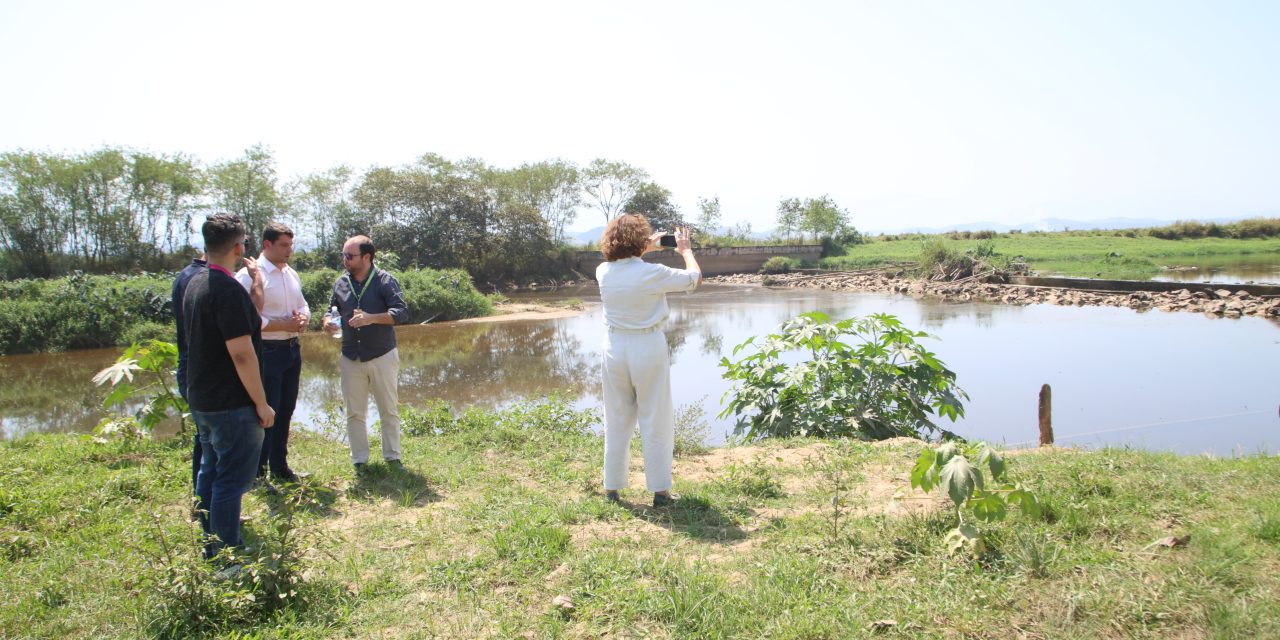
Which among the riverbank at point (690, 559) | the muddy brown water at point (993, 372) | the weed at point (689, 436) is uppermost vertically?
the riverbank at point (690, 559)

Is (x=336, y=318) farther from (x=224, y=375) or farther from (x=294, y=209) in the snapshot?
(x=294, y=209)

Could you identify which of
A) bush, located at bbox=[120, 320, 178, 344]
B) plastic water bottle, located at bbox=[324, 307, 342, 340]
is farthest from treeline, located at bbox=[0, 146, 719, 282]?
plastic water bottle, located at bbox=[324, 307, 342, 340]

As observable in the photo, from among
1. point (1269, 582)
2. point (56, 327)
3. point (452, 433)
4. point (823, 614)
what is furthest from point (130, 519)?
point (56, 327)

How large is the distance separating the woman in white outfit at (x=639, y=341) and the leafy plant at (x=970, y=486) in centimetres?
145

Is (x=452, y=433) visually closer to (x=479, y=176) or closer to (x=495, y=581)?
(x=495, y=581)

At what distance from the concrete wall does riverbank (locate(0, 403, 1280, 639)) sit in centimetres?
3709

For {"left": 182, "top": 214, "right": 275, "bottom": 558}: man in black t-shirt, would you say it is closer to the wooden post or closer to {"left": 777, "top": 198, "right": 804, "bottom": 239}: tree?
the wooden post

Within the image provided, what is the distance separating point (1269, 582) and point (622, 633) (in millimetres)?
2361

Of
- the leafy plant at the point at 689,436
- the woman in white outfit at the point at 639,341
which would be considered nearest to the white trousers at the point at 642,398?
the woman in white outfit at the point at 639,341

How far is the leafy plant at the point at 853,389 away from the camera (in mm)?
6332

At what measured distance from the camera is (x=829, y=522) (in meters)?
3.49

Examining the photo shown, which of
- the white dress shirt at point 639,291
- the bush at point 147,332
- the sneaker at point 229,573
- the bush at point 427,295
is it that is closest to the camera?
the sneaker at point 229,573

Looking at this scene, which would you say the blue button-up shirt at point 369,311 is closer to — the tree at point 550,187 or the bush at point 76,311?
the bush at point 76,311

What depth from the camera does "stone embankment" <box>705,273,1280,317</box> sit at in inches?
715
